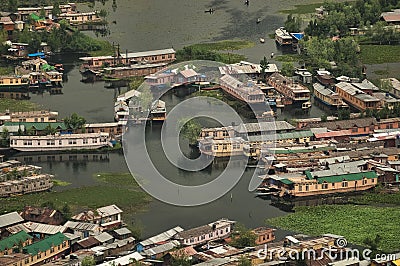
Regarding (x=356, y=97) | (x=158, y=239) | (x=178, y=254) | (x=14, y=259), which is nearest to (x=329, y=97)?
(x=356, y=97)

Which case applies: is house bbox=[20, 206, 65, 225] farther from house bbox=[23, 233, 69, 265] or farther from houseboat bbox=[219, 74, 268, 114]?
houseboat bbox=[219, 74, 268, 114]

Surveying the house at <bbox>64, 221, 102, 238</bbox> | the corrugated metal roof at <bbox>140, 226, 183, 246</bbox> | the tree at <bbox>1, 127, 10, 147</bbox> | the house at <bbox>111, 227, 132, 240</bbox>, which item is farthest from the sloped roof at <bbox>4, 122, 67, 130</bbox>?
the corrugated metal roof at <bbox>140, 226, 183, 246</bbox>

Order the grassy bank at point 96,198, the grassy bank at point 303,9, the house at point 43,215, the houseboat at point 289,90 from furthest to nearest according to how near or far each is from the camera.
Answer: the grassy bank at point 303,9 → the houseboat at point 289,90 → the grassy bank at point 96,198 → the house at point 43,215

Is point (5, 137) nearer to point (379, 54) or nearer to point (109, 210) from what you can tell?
point (109, 210)

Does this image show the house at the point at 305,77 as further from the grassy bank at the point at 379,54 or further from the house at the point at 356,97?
the grassy bank at the point at 379,54

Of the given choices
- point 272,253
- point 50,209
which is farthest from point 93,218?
point 272,253

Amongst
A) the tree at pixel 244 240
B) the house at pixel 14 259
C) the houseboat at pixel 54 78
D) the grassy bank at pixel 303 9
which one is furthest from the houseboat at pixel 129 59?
the house at pixel 14 259
